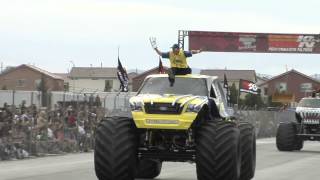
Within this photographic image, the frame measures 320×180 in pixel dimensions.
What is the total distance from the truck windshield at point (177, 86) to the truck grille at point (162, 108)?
0.95m

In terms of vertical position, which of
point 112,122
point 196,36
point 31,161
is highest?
point 196,36

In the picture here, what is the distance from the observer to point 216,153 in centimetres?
1170

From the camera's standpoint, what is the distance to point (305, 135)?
28.0m

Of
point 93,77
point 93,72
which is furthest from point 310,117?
point 93,72

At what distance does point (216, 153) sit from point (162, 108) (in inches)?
46.6

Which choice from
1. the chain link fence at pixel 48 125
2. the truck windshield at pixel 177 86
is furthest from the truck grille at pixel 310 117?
the truck windshield at pixel 177 86

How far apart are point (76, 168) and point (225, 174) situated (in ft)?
23.5

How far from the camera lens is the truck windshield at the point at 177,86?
13.1 metres

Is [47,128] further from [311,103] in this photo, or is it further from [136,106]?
[136,106]

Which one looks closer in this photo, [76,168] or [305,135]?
[76,168]

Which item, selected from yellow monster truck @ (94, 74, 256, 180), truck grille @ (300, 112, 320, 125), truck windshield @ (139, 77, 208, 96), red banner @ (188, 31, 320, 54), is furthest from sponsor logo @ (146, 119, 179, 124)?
red banner @ (188, 31, 320, 54)

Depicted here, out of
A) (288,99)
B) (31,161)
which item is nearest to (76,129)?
(31,161)

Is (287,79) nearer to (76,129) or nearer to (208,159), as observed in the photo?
(76,129)

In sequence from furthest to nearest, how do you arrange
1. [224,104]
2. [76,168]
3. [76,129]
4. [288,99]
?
[288,99], [76,129], [76,168], [224,104]
